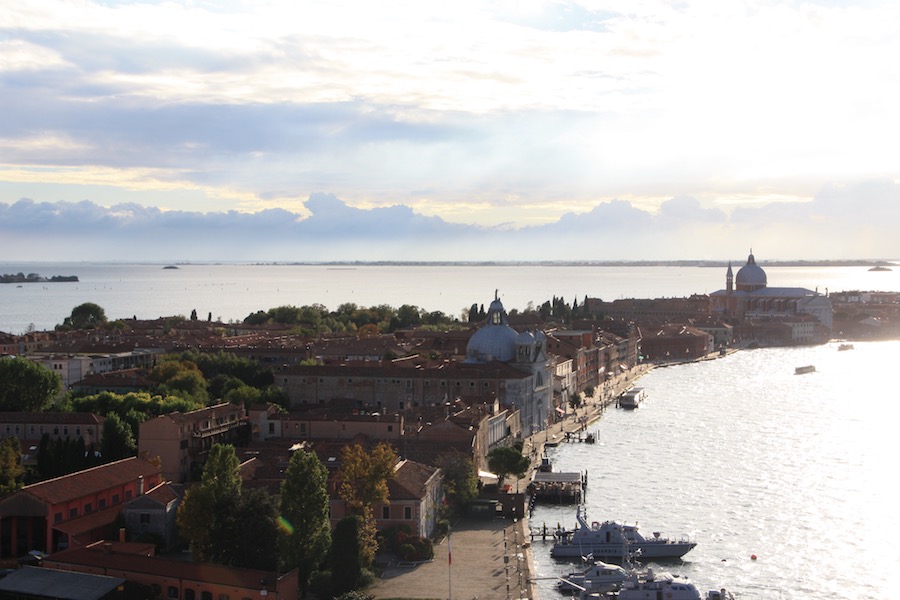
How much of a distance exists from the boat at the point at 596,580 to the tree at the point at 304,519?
15.4 feet

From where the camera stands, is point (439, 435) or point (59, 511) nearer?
point (59, 511)

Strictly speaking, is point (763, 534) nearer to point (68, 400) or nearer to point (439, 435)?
point (439, 435)

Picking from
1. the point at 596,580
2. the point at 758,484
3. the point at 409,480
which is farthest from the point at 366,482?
the point at 758,484

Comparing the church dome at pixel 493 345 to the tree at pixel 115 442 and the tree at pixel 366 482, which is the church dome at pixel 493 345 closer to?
the tree at pixel 115 442

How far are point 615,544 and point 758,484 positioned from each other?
8.17 metres

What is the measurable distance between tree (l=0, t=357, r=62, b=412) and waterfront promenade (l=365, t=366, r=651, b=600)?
16.2 metres

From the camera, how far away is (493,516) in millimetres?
27422

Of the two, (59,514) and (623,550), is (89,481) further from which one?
(623,550)

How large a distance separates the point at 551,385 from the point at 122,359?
19885 mm

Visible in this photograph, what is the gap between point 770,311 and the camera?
102250 millimetres

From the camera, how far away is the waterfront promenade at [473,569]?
20859 mm

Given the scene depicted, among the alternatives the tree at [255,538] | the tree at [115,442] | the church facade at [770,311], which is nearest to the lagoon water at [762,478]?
the tree at [255,538]

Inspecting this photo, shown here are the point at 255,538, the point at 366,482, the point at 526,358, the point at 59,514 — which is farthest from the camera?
the point at 526,358

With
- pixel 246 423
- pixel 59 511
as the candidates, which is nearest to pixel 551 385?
pixel 246 423
